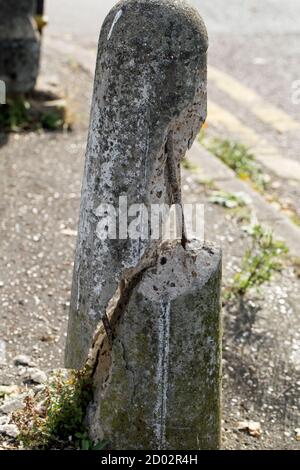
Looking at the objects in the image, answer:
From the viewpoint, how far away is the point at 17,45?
22.1ft

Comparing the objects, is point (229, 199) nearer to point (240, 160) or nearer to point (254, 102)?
point (240, 160)

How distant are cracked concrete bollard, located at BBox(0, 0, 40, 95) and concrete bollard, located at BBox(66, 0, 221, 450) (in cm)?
388

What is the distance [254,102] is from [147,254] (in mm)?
5473

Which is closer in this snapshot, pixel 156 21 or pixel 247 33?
pixel 156 21

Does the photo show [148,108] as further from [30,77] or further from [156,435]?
[30,77]

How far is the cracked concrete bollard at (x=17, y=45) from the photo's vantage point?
6.67 m

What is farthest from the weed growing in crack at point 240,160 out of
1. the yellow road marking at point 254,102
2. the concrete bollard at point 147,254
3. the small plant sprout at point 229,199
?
the concrete bollard at point 147,254

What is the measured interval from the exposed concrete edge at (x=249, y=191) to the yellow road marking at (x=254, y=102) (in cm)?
133

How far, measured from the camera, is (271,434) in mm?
3611

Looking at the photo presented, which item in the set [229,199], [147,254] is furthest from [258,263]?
[147,254]

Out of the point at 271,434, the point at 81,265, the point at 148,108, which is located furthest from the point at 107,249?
the point at 271,434

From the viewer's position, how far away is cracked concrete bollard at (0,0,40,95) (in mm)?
6672

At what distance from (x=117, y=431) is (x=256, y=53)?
720 cm

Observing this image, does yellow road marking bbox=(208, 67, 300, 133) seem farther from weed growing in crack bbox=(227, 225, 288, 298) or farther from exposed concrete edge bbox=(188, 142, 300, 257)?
weed growing in crack bbox=(227, 225, 288, 298)
